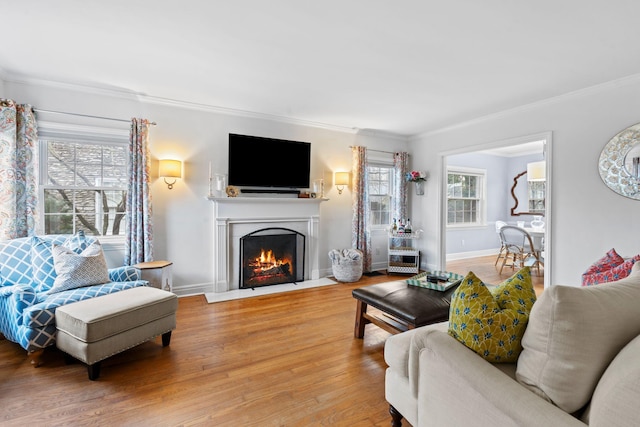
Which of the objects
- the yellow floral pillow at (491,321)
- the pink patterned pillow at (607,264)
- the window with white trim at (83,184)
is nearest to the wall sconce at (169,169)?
the window with white trim at (83,184)

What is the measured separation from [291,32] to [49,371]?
301cm

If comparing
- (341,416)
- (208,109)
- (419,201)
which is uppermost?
(208,109)

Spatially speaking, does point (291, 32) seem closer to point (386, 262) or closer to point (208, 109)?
point (208, 109)

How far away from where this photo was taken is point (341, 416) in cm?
175

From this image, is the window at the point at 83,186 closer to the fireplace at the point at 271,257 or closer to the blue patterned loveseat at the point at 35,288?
the blue patterned loveseat at the point at 35,288

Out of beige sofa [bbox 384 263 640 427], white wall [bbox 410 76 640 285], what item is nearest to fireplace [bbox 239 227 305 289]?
white wall [bbox 410 76 640 285]

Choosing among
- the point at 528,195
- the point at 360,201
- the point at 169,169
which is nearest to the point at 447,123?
the point at 360,201

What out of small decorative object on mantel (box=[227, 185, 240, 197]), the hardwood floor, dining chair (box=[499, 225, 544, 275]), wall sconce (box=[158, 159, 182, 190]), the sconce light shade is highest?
the sconce light shade

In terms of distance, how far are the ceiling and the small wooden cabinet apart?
2401 mm

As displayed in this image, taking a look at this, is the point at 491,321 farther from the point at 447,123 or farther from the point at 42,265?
the point at 447,123

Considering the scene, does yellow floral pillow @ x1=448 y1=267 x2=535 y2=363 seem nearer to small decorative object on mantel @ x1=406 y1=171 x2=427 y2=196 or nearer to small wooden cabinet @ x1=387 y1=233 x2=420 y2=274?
small wooden cabinet @ x1=387 y1=233 x2=420 y2=274

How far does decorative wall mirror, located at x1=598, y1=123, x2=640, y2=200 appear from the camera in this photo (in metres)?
3.01

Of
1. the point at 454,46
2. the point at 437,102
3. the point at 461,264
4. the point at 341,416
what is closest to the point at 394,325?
the point at 341,416

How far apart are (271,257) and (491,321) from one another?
354 centimetres
